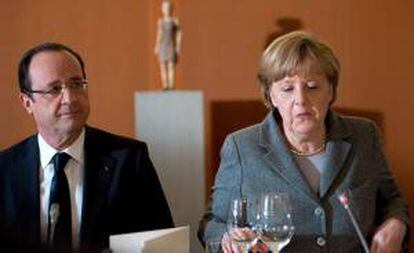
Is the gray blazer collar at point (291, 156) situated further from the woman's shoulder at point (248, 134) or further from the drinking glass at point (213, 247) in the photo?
the drinking glass at point (213, 247)

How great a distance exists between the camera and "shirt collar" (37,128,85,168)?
1.76 m

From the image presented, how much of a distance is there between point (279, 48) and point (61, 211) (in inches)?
30.4

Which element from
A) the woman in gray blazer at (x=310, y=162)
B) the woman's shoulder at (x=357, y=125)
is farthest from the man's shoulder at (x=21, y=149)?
the woman's shoulder at (x=357, y=125)

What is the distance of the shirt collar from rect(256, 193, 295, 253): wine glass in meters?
0.73

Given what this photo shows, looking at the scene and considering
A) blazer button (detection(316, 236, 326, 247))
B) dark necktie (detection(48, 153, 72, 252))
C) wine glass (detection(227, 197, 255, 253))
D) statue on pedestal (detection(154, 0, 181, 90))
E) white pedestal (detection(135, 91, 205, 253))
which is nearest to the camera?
wine glass (detection(227, 197, 255, 253))

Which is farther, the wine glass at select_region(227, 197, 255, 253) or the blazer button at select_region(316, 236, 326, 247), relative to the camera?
Answer: the blazer button at select_region(316, 236, 326, 247)

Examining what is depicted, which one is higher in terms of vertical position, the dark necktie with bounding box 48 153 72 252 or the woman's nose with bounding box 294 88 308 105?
the woman's nose with bounding box 294 88 308 105

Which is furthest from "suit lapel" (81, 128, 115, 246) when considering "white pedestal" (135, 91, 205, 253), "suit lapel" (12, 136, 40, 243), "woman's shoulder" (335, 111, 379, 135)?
"white pedestal" (135, 91, 205, 253)

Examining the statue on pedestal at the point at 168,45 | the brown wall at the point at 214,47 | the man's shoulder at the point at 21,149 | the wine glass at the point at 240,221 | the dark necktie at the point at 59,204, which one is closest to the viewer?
the wine glass at the point at 240,221

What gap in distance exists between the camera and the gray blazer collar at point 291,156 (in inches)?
62.5

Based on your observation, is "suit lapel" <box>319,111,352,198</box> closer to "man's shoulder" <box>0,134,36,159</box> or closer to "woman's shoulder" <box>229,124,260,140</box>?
"woman's shoulder" <box>229,124,260,140</box>

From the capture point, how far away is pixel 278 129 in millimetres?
1700

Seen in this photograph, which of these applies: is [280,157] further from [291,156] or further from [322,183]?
[322,183]

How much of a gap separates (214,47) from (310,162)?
1.70 metres
